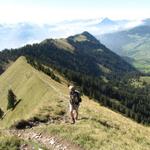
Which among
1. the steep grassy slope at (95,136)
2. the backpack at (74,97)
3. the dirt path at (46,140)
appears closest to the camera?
the dirt path at (46,140)

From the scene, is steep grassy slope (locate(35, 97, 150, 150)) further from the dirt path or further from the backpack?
the backpack

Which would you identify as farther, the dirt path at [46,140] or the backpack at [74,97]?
the backpack at [74,97]

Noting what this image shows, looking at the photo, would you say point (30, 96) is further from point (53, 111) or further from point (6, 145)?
point (6, 145)

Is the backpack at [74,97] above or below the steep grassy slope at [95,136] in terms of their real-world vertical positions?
above

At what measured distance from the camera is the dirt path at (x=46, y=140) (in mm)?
32131

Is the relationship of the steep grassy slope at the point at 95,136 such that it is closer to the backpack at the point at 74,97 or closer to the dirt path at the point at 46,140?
the dirt path at the point at 46,140

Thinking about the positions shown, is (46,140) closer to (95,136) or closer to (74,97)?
(95,136)

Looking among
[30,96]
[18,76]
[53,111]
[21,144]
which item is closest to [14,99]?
[30,96]

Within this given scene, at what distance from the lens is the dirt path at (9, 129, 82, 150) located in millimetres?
32131

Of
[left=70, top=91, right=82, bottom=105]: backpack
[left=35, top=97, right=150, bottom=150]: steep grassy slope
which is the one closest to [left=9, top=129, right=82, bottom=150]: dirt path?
[left=35, top=97, right=150, bottom=150]: steep grassy slope

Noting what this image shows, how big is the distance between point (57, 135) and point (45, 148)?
14.8 ft

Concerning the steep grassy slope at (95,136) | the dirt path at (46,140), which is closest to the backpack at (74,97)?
the steep grassy slope at (95,136)

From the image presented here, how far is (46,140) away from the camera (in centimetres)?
3403

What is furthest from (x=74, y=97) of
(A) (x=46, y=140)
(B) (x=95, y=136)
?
(A) (x=46, y=140)
